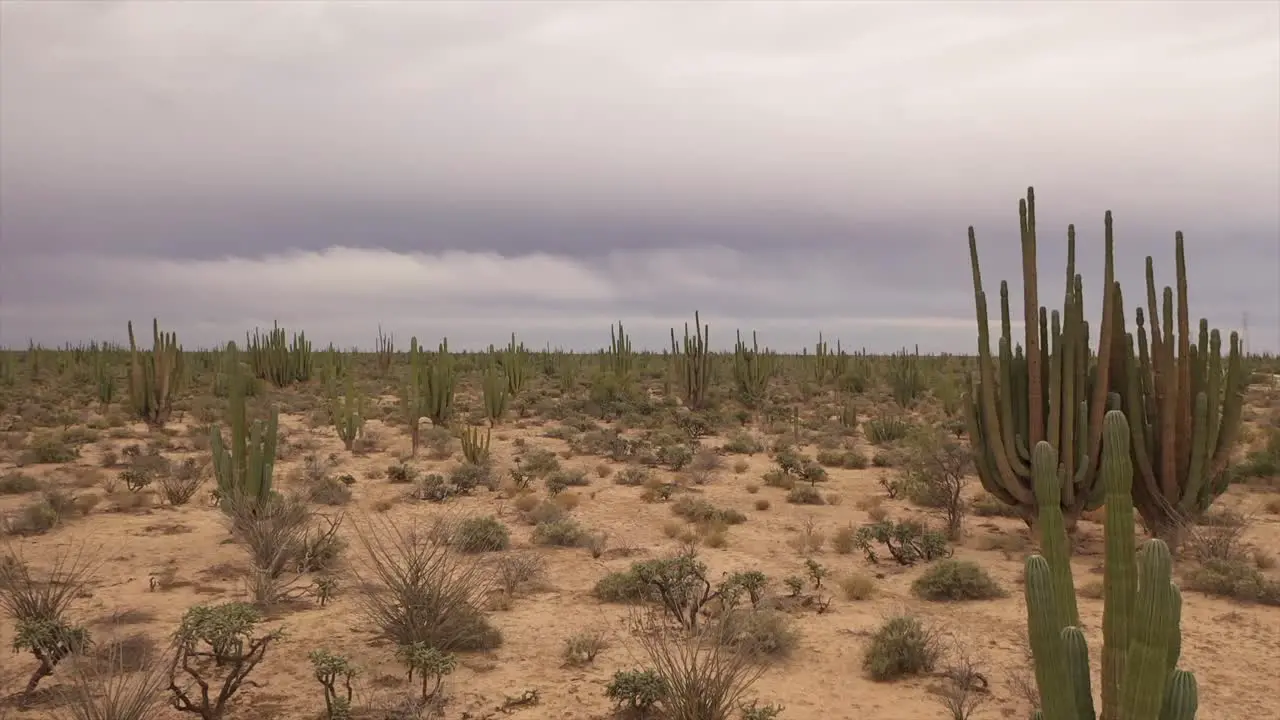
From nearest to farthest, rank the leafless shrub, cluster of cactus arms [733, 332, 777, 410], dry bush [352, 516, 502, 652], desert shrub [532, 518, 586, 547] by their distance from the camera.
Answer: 1. the leafless shrub
2. dry bush [352, 516, 502, 652]
3. desert shrub [532, 518, 586, 547]
4. cluster of cactus arms [733, 332, 777, 410]

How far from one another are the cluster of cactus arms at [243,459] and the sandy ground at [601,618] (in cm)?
70

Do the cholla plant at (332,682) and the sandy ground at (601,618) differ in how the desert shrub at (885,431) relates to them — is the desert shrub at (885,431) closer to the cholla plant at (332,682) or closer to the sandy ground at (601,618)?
the sandy ground at (601,618)

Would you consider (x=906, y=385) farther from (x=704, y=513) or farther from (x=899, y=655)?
(x=899, y=655)

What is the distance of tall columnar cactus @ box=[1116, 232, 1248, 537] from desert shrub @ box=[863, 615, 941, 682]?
4.26 meters

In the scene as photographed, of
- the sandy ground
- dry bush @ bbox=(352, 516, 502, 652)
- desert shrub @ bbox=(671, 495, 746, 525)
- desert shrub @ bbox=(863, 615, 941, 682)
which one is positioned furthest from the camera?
desert shrub @ bbox=(671, 495, 746, 525)

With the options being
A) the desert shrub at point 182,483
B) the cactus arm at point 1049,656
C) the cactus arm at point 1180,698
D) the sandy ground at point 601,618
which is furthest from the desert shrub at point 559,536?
the cactus arm at point 1180,698

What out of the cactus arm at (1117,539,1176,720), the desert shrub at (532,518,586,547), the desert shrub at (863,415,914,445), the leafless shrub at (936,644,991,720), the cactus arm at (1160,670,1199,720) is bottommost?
the leafless shrub at (936,644,991,720)

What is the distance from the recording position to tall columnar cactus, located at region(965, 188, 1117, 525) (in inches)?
358

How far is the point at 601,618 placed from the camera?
749cm

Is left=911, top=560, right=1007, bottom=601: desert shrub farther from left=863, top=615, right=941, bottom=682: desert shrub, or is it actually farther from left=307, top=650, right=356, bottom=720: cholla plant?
left=307, top=650, right=356, bottom=720: cholla plant

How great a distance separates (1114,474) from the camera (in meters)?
3.68

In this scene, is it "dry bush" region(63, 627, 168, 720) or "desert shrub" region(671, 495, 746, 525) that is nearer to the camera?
"dry bush" region(63, 627, 168, 720)

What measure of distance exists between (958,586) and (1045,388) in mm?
2766

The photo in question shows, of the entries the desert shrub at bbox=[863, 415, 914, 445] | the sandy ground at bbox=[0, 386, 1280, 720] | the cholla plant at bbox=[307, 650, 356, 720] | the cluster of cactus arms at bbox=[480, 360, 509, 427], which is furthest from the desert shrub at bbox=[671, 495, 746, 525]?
the cluster of cactus arms at bbox=[480, 360, 509, 427]
